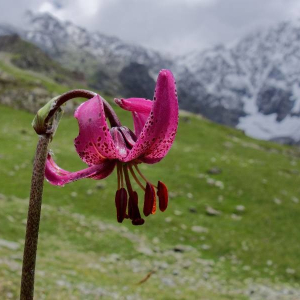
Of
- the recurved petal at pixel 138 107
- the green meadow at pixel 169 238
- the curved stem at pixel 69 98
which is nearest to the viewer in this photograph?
the curved stem at pixel 69 98

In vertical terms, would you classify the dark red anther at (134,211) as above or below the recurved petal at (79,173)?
below

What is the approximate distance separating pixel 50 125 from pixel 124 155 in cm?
35

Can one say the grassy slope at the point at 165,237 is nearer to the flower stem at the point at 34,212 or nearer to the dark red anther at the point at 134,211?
the flower stem at the point at 34,212

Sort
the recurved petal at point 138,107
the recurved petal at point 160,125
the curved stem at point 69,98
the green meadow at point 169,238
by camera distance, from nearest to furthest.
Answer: the recurved petal at point 160,125
the curved stem at point 69,98
the recurved petal at point 138,107
the green meadow at point 169,238

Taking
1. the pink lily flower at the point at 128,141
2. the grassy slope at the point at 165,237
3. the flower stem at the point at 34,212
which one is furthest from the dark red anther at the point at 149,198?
the grassy slope at the point at 165,237

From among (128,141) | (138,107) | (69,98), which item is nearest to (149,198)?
(128,141)

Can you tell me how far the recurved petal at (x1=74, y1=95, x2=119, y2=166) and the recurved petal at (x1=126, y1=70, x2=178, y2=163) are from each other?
12cm

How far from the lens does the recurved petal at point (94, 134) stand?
159 centimetres

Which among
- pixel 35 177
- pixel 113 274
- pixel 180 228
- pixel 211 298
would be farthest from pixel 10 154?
pixel 35 177

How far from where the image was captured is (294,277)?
1291cm

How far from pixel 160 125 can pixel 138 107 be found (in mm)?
237

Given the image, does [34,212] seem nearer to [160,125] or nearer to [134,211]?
[134,211]

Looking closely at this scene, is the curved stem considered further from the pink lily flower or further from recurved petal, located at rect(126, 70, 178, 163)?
recurved petal, located at rect(126, 70, 178, 163)

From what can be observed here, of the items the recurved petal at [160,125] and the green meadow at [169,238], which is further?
the green meadow at [169,238]
